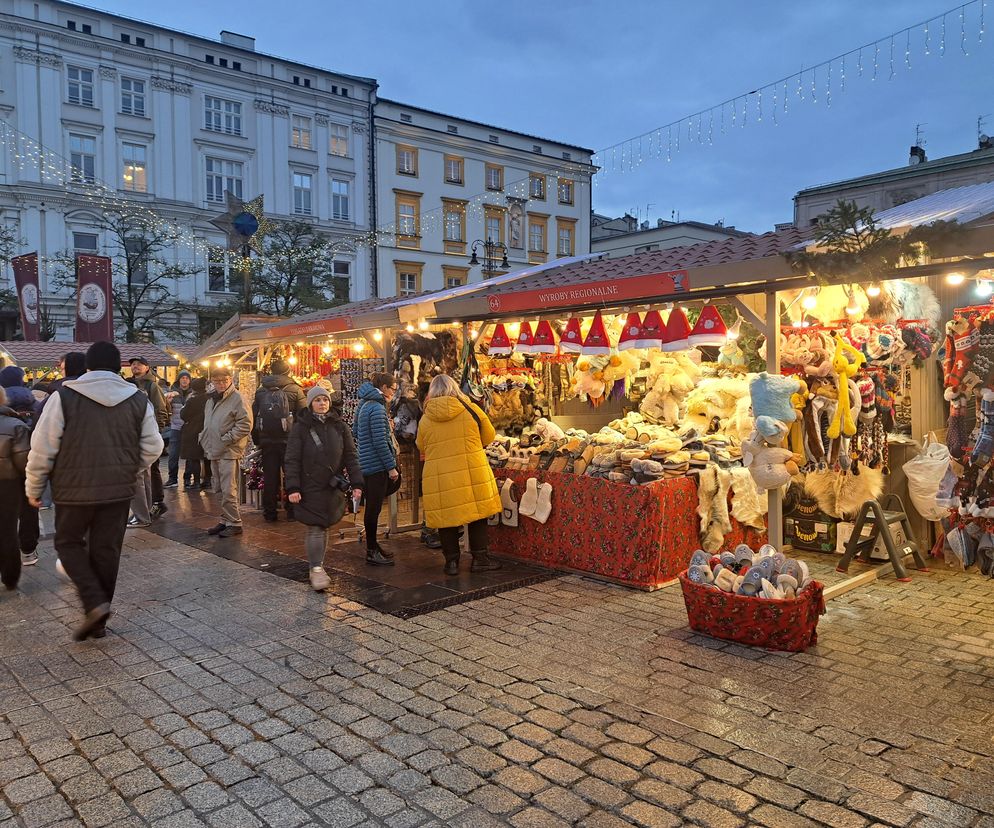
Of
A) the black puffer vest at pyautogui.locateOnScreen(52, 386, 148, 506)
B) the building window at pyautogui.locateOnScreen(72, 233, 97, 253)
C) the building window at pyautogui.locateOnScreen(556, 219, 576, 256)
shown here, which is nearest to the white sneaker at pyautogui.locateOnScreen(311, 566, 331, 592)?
the black puffer vest at pyautogui.locateOnScreen(52, 386, 148, 506)

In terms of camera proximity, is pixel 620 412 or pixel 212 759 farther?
pixel 620 412

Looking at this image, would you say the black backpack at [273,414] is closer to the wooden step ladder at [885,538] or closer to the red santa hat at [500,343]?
the red santa hat at [500,343]

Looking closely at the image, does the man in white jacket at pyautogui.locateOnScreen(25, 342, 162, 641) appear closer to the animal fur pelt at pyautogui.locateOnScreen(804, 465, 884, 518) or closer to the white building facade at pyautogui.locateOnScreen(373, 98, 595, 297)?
the animal fur pelt at pyautogui.locateOnScreen(804, 465, 884, 518)

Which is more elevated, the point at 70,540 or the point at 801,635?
the point at 70,540

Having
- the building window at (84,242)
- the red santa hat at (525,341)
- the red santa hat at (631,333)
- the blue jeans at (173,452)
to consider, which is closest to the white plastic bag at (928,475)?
the red santa hat at (631,333)

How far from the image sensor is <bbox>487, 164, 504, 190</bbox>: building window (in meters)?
40.4

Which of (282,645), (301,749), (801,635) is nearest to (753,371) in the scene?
(801,635)

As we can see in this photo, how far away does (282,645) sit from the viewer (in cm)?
469

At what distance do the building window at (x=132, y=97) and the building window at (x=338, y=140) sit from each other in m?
8.24

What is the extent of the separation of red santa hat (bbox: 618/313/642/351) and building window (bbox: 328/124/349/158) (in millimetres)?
32940

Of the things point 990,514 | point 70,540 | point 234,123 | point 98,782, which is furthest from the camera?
point 234,123

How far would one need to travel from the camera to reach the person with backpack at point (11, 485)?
5750mm

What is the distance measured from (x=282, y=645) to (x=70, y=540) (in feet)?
5.00

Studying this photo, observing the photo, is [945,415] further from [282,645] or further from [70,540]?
[70,540]
